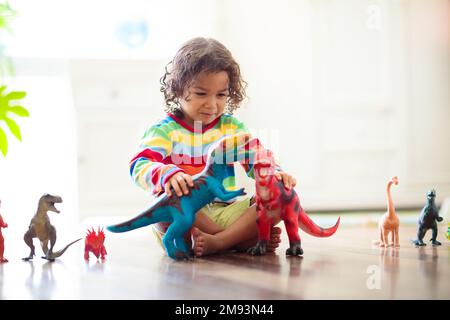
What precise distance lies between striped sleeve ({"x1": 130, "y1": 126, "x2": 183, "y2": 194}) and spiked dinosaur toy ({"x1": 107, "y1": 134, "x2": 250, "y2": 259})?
0.04 m

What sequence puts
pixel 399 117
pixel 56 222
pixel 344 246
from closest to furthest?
1. pixel 344 246
2. pixel 56 222
3. pixel 399 117

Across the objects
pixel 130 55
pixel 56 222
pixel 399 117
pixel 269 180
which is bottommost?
pixel 56 222

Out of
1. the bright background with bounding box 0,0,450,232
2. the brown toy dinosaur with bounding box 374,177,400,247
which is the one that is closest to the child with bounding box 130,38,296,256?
the brown toy dinosaur with bounding box 374,177,400,247

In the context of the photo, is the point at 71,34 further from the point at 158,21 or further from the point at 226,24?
the point at 226,24

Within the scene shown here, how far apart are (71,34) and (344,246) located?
182cm

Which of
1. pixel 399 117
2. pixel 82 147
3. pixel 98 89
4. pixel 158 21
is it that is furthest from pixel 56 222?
pixel 399 117

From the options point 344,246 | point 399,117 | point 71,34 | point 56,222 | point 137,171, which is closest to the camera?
point 137,171

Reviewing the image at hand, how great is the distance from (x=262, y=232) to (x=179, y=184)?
0.70ft

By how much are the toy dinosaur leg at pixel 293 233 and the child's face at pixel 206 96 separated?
11.9 inches

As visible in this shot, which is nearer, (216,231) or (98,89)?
(216,231)

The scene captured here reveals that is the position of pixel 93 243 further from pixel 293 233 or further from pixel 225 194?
pixel 293 233

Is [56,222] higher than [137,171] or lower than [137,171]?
lower

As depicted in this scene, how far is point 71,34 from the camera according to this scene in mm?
2867

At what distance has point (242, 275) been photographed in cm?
113
